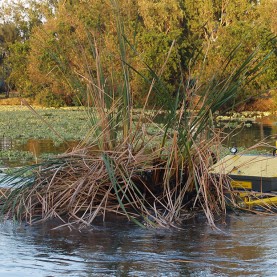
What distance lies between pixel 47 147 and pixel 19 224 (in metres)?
9.25

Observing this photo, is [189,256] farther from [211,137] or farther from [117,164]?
[211,137]

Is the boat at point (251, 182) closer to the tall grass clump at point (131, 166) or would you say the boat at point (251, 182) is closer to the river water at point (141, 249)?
the tall grass clump at point (131, 166)

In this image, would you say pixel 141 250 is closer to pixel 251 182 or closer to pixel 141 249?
pixel 141 249

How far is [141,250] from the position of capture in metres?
6.32

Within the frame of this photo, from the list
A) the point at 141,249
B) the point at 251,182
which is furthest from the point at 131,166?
the point at 141,249

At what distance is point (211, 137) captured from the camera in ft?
27.8

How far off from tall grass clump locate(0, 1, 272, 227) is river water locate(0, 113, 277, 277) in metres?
0.26

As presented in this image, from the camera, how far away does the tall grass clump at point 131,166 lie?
7727mm

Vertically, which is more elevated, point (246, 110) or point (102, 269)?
point (246, 110)

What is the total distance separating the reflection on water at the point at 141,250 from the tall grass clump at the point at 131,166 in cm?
33

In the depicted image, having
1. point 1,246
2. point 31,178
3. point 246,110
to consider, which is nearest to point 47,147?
point 31,178

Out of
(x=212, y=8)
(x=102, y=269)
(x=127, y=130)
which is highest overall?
(x=212, y=8)

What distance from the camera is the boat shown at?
8.16 metres

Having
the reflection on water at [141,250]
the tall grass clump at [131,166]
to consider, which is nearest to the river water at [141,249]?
the reflection on water at [141,250]
